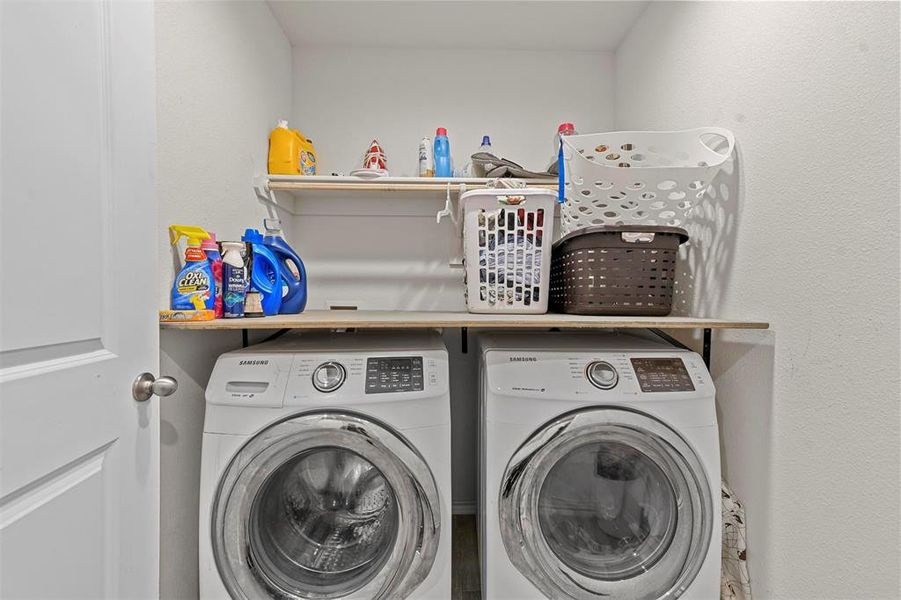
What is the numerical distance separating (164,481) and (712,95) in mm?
2117

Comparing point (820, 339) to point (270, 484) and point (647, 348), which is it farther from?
point (270, 484)

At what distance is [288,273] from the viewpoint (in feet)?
4.96

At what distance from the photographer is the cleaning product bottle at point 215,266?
120 centimetres

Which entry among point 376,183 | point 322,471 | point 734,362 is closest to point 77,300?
point 322,471

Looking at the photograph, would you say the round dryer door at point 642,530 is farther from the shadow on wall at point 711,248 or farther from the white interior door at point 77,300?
the white interior door at point 77,300

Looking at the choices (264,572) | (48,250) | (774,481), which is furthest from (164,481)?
(774,481)

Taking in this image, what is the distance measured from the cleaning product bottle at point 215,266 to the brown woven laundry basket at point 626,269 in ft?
3.71

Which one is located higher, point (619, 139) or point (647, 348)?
point (619, 139)

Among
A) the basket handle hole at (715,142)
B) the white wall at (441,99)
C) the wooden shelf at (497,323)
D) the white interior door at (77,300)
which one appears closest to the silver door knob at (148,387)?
the white interior door at (77,300)

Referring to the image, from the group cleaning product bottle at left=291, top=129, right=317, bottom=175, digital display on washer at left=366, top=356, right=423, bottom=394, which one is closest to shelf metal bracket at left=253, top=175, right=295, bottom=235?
cleaning product bottle at left=291, top=129, right=317, bottom=175

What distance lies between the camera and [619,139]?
1.44 meters

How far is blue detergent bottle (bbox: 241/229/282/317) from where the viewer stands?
1.37m

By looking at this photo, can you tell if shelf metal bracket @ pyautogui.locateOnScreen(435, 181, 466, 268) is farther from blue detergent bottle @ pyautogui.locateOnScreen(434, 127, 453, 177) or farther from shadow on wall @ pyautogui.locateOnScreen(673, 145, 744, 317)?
shadow on wall @ pyautogui.locateOnScreen(673, 145, 744, 317)

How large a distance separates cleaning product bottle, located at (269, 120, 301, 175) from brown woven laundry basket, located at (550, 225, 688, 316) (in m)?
1.30
